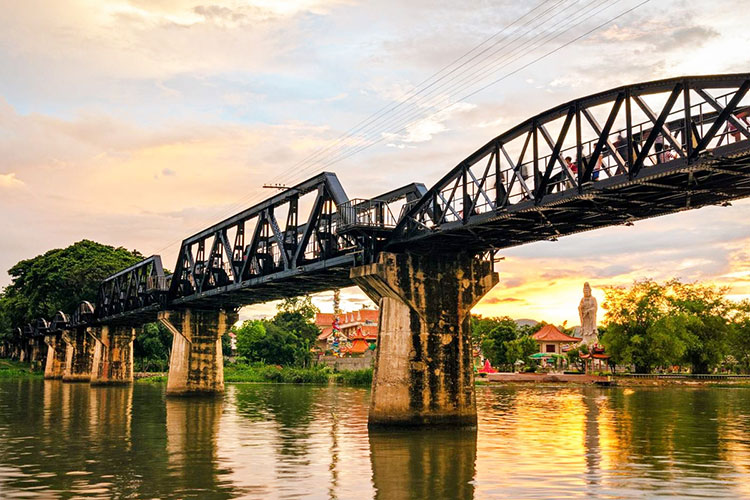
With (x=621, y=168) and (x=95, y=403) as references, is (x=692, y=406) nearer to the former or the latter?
(x=621, y=168)

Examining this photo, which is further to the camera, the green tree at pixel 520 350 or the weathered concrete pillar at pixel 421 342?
the green tree at pixel 520 350

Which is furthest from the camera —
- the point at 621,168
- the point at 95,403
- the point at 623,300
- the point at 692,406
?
the point at 623,300

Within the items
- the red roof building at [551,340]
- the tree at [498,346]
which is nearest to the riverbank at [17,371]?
the tree at [498,346]

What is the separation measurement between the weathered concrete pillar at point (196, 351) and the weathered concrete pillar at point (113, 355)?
33.7 meters

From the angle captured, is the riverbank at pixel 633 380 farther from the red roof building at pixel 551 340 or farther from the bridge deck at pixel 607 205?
the bridge deck at pixel 607 205

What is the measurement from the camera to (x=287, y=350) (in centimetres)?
14088

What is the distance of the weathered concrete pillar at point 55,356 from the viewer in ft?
414

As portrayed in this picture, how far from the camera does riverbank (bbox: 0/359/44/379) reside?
438ft

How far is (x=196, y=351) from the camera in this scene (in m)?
70.1

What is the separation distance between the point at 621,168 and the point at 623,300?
78.9 m

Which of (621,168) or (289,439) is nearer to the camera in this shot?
(621,168)

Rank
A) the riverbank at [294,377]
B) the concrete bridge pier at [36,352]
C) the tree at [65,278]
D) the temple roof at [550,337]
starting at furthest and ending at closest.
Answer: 1. the temple roof at [550,337]
2. the concrete bridge pier at [36,352]
3. the tree at [65,278]
4. the riverbank at [294,377]

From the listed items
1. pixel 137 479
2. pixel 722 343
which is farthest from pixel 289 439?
pixel 722 343

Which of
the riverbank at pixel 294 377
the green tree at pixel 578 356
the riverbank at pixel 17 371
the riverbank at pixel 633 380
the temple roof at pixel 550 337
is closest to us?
the riverbank at pixel 633 380
